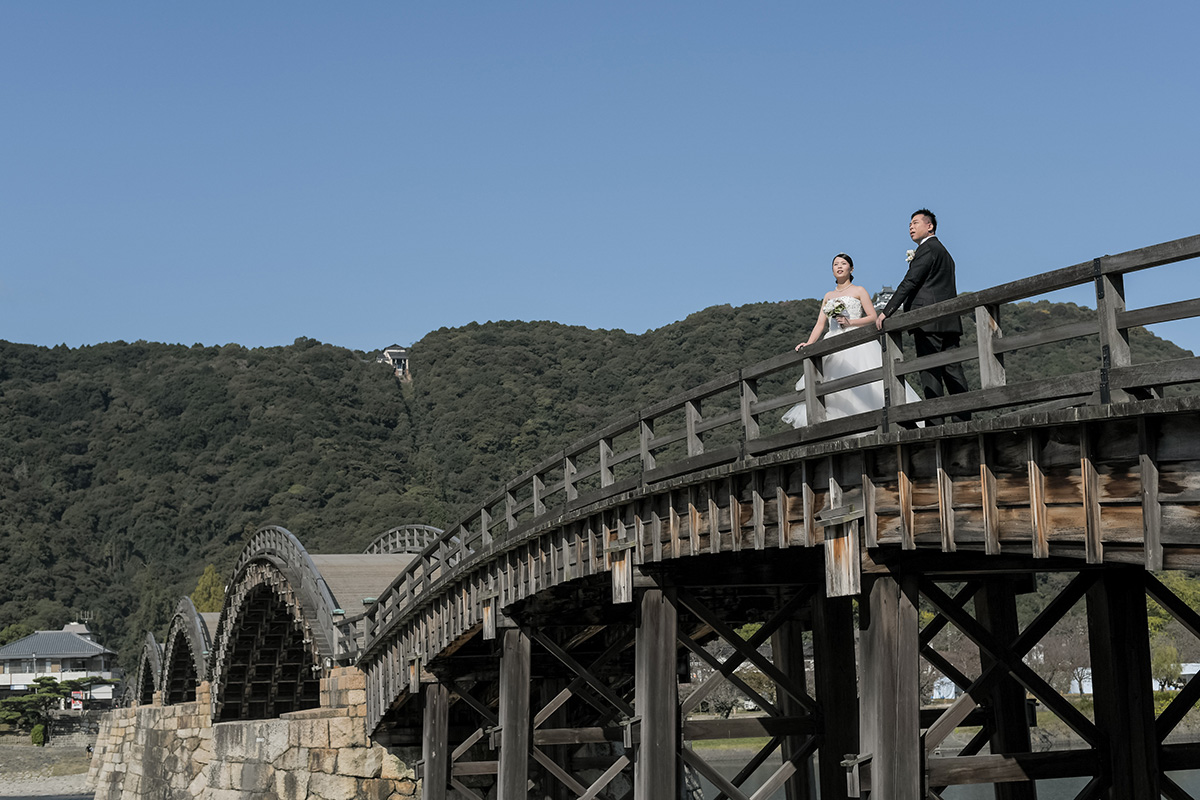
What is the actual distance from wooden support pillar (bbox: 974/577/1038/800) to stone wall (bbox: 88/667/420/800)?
1508 centimetres

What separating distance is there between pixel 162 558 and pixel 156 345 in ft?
173

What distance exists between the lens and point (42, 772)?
78500 mm

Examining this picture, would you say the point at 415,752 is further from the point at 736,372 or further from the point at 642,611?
the point at 736,372

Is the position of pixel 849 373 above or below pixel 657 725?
above

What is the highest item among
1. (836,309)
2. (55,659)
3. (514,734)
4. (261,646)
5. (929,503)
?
(836,309)

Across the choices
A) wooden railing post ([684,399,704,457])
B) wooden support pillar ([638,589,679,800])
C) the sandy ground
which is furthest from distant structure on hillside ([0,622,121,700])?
wooden railing post ([684,399,704,457])

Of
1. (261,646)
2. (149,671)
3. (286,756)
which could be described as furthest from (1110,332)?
(149,671)

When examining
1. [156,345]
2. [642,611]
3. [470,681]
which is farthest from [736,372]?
[156,345]

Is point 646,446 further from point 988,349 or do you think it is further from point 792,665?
point 988,349

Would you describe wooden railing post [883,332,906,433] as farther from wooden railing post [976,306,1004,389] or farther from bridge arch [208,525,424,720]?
bridge arch [208,525,424,720]

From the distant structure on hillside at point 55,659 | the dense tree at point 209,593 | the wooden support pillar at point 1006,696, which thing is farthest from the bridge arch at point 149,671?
the wooden support pillar at point 1006,696

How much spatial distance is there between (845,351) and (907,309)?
3.69ft

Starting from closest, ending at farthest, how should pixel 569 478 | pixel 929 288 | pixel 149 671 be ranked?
1. pixel 929 288
2. pixel 569 478
3. pixel 149 671

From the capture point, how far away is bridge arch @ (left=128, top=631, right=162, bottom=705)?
204 feet
